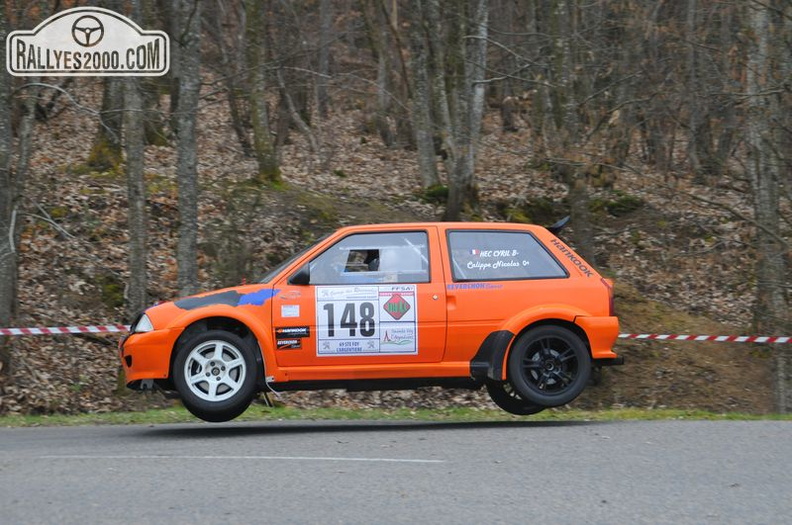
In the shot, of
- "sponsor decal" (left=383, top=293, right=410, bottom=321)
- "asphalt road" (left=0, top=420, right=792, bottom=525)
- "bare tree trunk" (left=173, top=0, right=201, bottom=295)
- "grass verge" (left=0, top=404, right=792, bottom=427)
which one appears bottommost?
"grass verge" (left=0, top=404, right=792, bottom=427)

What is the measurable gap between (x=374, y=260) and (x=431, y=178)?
14523 millimetres

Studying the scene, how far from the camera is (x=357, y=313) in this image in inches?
410

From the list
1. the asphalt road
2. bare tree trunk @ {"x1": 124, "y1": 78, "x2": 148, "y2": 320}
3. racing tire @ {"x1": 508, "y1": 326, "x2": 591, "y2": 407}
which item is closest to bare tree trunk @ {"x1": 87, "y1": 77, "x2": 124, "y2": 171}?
bare tree trunk @ {"x1": 124, "y1": 78, "x2": 148, "y2": 320}

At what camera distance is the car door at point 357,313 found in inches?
408

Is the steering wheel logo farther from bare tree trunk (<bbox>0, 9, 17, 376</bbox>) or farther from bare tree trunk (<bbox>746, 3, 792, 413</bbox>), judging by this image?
bare tree trunk (<bbox>746, 3, 792, 413</bbox>)

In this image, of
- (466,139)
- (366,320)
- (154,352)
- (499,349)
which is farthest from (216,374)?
(466,139)

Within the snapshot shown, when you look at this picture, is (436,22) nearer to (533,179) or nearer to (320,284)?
(533,179)

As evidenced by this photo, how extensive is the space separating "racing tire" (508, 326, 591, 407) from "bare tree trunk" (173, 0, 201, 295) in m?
5.99

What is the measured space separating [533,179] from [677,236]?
150 inches

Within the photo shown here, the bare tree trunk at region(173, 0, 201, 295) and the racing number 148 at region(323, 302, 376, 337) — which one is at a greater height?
the bare tree trunk at region(173, 0, 201, 295)

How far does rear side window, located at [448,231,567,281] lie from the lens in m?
10.7

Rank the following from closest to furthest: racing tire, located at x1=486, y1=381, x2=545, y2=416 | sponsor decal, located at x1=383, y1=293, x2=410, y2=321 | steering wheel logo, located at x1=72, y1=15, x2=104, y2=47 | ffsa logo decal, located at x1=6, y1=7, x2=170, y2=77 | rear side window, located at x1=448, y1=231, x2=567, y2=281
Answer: sponsor decal, located at x1=383, y1=293, x2=410, y2=321, rear side window, located at x1=448, y1=231, x2=567, y2=281, racing tire, located at x1=486, y1=381, x2=545, y2=416, ffsa logo decal, located at x1=6, y1=7, x2=170, y2=77, steering wheel logo, located at x1=72, y1=15, x2=104, y2=47

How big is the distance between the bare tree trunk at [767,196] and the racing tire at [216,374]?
30.9 ft

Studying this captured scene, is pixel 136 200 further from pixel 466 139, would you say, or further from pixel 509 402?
pixel 466 139
